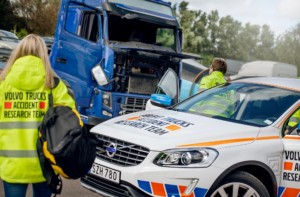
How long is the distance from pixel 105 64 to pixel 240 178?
544 cm

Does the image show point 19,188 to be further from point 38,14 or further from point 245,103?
point 38,14

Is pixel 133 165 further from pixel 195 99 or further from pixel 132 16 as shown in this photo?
pixel 132 16

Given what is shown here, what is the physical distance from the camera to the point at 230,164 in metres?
4.42

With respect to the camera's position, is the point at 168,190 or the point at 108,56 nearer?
the point at 168,190

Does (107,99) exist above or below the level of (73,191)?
above

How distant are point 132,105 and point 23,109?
658cm

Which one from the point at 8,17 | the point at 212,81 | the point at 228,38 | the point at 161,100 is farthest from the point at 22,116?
the point at 228,38

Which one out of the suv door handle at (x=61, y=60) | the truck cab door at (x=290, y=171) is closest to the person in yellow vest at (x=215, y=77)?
the suv door handle at (x=61, y=60)

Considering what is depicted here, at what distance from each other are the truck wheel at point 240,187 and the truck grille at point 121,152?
2.37 feet

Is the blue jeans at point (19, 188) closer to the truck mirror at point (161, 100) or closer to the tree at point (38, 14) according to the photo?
the truck mirror at point (161, 100)

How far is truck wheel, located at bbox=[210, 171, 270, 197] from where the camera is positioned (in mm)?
4441

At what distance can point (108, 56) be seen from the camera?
375 inches

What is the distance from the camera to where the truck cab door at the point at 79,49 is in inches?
384

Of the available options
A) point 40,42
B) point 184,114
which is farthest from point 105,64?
point 40,42
